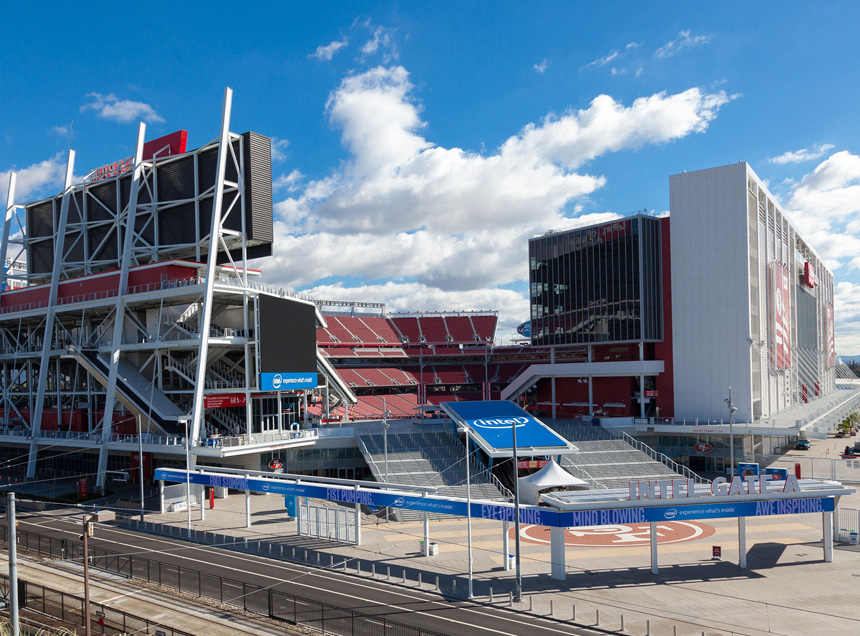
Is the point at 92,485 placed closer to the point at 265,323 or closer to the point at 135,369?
the point at 135,369

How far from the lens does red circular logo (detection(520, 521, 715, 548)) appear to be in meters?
38.5

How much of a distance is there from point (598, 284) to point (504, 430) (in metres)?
25.5

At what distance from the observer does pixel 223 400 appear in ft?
185

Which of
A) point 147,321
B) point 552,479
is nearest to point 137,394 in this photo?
point 147,321

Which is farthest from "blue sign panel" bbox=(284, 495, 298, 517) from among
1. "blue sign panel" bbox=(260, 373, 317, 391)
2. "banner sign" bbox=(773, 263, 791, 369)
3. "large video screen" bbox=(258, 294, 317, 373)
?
"banner sign" bbox=(773, 263, 791, 369)

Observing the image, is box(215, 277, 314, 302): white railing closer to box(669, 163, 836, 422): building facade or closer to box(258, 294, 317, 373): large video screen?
box(258, 294, 317, 373): large video screen

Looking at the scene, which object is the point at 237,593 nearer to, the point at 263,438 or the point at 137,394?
the point at 263,438

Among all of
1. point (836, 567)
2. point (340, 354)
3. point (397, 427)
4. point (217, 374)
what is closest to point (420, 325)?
point (340, 354)

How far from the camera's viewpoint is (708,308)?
67.1 metres

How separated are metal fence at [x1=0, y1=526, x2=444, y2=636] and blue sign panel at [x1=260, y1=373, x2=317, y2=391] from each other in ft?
67.7

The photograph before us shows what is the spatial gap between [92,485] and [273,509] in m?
23.1

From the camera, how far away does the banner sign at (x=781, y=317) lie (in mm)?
76375

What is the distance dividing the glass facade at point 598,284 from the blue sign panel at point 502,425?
52.1 feet

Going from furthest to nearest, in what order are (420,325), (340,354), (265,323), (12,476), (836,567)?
(420,325) < (340,354) < (12,476) < (265,323) < (836,567)
